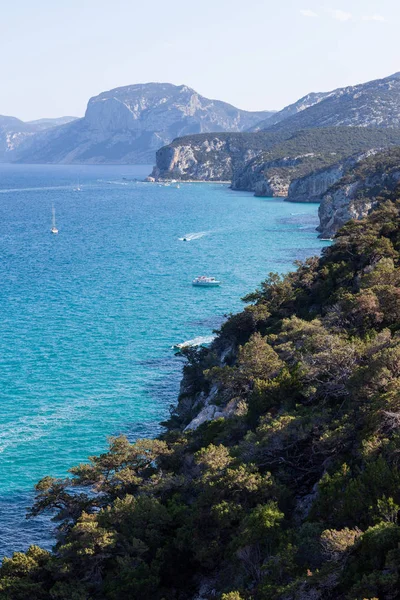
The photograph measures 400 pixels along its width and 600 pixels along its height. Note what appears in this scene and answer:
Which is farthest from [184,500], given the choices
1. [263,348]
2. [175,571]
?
[263,348]

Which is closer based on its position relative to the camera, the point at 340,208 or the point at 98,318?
the point at 98,318

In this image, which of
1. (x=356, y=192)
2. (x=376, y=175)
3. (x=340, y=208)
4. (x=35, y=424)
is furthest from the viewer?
(x=376, y=175)

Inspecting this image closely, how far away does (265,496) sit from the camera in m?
22.0

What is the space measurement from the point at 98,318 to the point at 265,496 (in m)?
47.7

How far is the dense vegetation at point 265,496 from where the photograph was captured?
18.1 meters

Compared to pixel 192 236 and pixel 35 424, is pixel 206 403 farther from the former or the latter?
pixel 192 236

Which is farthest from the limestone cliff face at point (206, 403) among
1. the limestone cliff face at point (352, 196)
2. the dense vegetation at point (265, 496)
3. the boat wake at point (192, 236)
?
the limestone cliff face at point (352, 196)

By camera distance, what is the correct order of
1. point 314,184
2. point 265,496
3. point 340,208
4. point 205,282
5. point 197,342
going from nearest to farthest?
1. point 265,496
2. point 197,342
3. point 205,282
4. point 340,208
5. point 314,184

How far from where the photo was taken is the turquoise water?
42.1 metres

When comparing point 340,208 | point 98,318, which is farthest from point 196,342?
point 340,208

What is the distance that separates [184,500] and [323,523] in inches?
286

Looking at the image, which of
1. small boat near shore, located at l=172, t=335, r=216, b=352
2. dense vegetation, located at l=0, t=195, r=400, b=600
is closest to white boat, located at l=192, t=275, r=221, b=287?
small boat near shore, located at l=172, t=335, r=216, b=352

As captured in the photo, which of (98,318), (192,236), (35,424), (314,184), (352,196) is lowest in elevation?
(35,424)

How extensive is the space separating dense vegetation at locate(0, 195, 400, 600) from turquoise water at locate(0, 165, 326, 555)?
9.28 m
